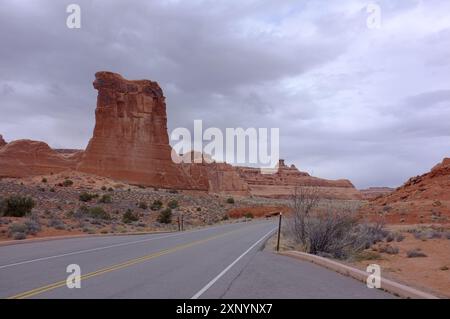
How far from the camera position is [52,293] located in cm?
987

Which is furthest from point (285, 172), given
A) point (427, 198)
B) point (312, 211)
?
point (312, 211)

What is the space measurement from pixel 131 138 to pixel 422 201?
63640 mm

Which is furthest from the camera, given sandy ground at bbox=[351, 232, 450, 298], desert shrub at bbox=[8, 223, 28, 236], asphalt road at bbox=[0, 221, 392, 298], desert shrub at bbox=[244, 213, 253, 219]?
desert shrub at bbox=[244, 213, 253, 219]

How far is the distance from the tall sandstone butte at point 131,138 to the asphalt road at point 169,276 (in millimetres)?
75606

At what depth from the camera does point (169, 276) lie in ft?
40.6

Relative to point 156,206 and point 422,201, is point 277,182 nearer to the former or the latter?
point 156,206

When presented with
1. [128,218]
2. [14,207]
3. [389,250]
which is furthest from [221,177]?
[389,250]

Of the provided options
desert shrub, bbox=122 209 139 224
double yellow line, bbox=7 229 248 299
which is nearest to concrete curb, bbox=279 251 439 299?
double yellow line, bbox=7 229 248 299

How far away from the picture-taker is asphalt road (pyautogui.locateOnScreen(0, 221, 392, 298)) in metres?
9.99

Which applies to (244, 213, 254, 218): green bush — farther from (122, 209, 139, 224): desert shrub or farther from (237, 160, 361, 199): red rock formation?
(237, 160, 361, 199): red rock formation

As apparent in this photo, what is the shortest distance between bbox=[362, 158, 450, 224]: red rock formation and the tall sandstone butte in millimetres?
52322

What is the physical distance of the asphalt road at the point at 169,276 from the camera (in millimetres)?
9992
